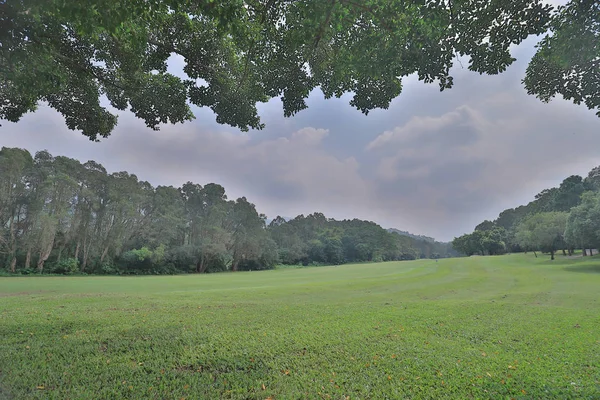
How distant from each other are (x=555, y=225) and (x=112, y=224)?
69432 millimetres

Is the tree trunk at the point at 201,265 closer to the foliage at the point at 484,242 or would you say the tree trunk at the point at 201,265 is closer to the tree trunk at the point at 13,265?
the tree trunk at the point at 13,265

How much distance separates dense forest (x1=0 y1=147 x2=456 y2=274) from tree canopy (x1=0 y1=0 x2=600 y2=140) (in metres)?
39.9

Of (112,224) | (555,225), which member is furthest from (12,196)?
(555,225)

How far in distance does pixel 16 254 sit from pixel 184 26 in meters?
47.3

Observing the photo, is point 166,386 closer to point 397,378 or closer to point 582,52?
point 397,378

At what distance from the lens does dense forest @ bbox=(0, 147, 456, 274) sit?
121 feet

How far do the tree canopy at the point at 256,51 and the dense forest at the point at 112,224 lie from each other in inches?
1570

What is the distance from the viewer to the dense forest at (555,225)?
114 feet

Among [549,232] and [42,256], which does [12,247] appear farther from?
[549,232]

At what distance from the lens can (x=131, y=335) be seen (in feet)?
22.7

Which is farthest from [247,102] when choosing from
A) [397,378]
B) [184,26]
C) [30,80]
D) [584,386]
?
[584,386]

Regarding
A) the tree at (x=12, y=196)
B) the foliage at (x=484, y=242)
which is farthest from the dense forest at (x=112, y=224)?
the foliage at (x=484, y=242)

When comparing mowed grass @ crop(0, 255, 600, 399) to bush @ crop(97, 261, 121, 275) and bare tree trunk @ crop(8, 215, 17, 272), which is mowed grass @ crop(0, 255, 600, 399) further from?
bush @ crop(97, 261, 121, 275)

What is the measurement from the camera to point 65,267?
3931cm
